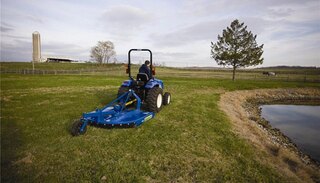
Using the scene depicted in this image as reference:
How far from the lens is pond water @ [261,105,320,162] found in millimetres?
7587

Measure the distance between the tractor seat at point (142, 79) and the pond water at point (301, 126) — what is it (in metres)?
6.43

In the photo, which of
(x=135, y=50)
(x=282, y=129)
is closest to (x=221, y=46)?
(x=282, y=129)

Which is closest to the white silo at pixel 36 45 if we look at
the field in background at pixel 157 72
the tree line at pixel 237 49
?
the field in background at pixel 157 72

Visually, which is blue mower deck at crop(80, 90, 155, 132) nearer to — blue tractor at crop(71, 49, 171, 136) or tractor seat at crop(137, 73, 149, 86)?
blue tractor at crop(71, 49, 171, 136)

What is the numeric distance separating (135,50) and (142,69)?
127cm

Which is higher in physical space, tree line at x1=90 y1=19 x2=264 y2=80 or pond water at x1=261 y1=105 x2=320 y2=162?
tree line at x1=90 y1=19 x2=264 y2=80

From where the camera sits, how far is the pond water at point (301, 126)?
7587 mm

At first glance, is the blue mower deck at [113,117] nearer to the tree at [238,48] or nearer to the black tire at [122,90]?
the black tire at [122,90]

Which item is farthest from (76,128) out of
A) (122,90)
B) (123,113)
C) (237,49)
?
(237,49)

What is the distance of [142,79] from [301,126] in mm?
8979

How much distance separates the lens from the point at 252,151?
5.42 meters

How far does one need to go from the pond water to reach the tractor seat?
643 cm

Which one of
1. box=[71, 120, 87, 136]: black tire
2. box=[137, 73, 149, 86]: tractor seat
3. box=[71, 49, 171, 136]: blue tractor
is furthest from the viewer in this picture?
box=[137, 73, 149, 86]: tractor seat

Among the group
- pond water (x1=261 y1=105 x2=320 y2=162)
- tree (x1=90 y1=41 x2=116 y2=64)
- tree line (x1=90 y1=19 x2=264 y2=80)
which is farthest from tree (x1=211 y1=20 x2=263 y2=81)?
tree (x1=90 y1=41 x2=116 y2=64)
